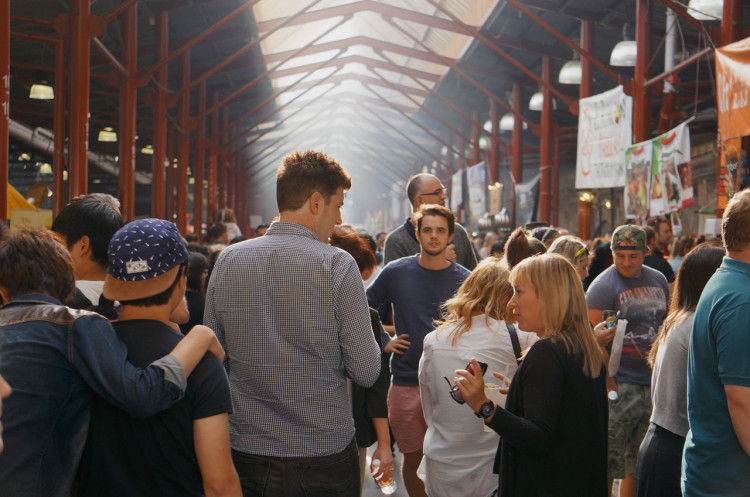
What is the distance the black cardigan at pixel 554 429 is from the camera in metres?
2.79

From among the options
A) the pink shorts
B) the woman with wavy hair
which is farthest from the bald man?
the woman with wavy hair

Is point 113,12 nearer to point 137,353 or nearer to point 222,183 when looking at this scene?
point 137,353

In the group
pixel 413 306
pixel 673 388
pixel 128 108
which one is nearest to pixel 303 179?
pixel 673 388

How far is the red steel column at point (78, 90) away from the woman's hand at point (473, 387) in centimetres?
963

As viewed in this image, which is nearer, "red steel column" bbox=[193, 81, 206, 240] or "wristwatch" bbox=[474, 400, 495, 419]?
"wristwatch" bbox=[474, 400, 495, 419]

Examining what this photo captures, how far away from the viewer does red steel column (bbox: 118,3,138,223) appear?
14453 mm

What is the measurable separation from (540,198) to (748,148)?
427 inches

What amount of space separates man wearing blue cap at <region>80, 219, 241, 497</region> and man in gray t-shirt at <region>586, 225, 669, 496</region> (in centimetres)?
334

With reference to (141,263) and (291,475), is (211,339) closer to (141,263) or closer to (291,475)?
(141,263)

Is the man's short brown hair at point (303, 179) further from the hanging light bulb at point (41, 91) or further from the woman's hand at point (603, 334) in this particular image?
the hanging light bulb at point (41, 91)

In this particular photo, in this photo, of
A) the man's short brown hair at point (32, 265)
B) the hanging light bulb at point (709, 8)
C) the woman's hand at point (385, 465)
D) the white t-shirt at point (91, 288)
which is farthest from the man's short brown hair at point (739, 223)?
the hanging light bulb at point (709, 8)

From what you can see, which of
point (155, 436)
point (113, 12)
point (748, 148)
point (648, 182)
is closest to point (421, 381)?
point (155, 436)

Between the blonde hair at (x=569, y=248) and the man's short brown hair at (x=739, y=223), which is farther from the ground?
the man's short brown hair at (x=739, y=223)

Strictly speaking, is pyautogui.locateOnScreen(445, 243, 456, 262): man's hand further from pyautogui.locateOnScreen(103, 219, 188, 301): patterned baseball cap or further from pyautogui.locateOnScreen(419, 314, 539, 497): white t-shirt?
pyautogui.locateOnScreen(103, 219, 188, 301): patterned baseball cap
